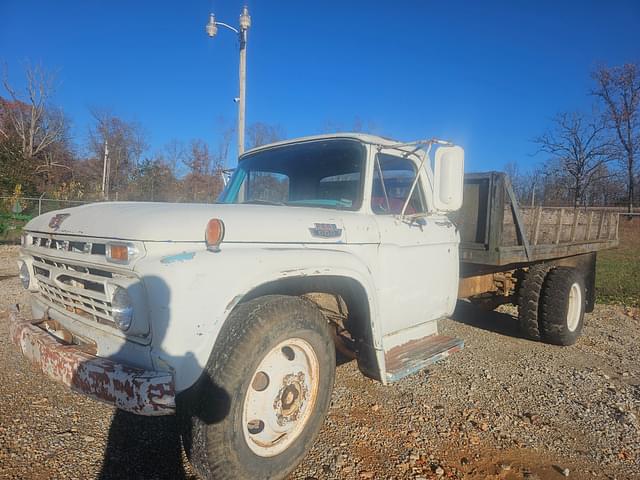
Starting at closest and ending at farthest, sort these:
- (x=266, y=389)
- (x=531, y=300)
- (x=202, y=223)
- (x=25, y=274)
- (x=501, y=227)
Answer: (x=202, y=223)
(x=266, y=389)
(x=25, y=274)
(x=501, y=227)
(x=531, y=300)

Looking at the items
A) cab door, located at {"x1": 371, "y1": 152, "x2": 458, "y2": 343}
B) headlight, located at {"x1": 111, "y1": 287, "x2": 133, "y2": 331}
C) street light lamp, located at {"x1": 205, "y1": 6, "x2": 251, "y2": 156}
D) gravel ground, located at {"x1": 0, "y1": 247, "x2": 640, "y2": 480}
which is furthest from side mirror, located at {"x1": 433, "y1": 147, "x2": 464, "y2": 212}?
street light lamp, located at {"x1": 205, "y1": 6, "x2": 251, "y2": 156}

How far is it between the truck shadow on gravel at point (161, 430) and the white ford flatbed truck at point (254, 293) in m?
0.01

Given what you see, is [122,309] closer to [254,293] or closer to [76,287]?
[76,287]

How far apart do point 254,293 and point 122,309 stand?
685 mm

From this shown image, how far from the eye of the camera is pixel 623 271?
440 inches

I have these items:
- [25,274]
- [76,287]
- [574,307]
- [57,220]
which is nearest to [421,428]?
[76,287]

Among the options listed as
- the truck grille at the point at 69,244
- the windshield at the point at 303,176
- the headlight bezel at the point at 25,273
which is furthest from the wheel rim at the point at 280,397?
the headlight bezel at the point at 25,273

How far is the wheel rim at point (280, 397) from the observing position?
223 cm

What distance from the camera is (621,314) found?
6.65 m

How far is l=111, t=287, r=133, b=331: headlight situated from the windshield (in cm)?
144

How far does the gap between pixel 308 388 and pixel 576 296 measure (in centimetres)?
429

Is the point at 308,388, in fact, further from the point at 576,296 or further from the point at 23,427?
the point at 576,296

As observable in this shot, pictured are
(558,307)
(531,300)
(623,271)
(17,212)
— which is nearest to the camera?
(558,307)

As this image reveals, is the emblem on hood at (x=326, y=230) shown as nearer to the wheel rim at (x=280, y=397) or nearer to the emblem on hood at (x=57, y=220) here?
the wheel rim at (x=280, y=397)
